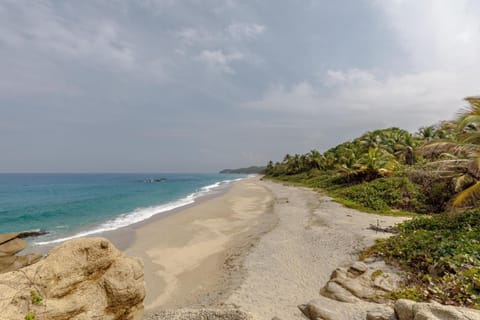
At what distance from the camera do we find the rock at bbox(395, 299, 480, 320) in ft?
11.3

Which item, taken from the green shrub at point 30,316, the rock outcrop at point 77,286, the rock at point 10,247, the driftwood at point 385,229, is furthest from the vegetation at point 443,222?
the rock at point 10,247

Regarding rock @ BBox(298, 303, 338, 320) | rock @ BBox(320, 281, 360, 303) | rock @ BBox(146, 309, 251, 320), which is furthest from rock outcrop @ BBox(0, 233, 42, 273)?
rock @ BBox(320, 281, 360, 303)

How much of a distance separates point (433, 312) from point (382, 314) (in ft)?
3.18

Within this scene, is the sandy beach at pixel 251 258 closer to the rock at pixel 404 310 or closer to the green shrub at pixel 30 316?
the rock at pixel 404 310

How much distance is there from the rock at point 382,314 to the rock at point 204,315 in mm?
2227

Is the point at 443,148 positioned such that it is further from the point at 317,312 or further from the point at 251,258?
the point at 251,258

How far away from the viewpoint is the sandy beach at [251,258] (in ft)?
22.0

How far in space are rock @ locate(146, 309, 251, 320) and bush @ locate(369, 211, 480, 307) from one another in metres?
4.41

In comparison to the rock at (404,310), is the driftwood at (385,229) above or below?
below

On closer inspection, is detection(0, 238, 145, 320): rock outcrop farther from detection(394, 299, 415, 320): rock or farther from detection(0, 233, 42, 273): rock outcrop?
detection(0, 233, 42, 273): rock outcrop

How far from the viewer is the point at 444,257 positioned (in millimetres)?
7008

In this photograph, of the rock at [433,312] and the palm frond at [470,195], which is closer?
the rock at [433,312]

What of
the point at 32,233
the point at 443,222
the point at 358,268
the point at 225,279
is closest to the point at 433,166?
the point at 443,222

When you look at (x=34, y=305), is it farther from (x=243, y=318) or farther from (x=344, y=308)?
(x=344, y=308)
